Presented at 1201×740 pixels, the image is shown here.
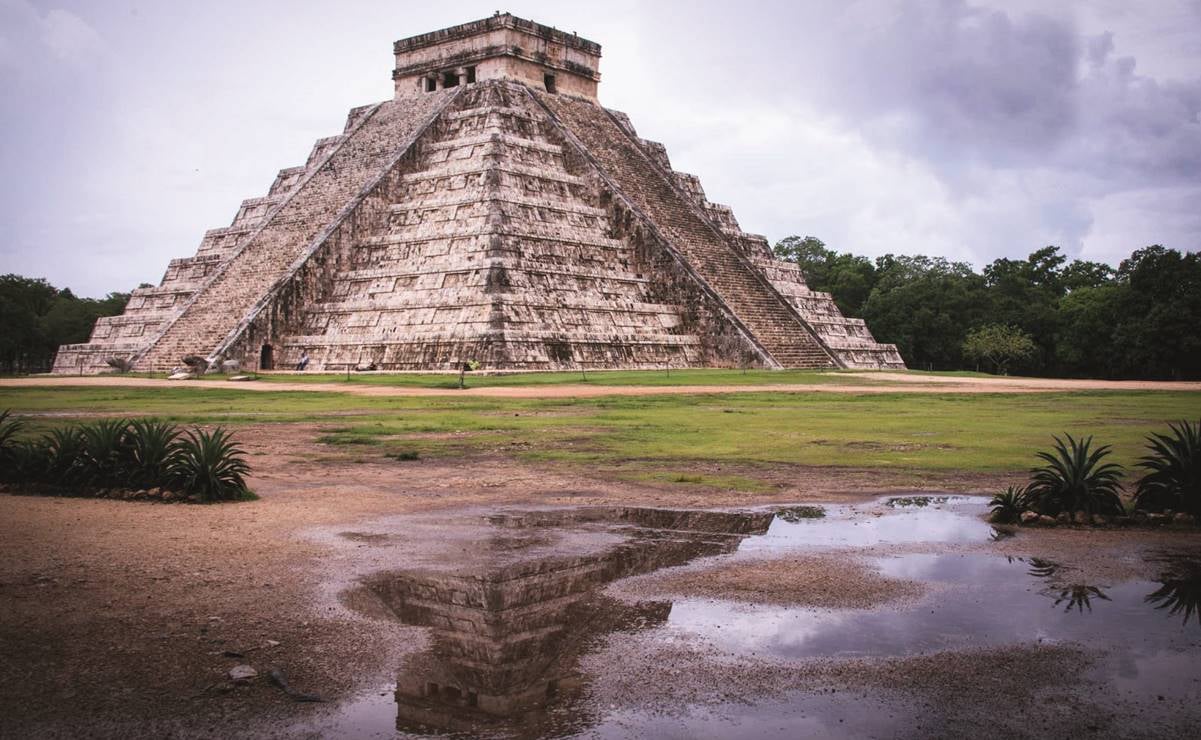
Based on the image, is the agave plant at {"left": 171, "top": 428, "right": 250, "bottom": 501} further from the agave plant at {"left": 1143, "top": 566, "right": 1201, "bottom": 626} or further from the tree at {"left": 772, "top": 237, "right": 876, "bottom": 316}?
the tree at {"left": 772, "top": 237, "right": 876, "bottom": 316}

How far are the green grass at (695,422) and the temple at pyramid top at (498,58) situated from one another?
75.7ft

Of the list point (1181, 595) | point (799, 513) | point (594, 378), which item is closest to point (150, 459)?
point (799, 513)

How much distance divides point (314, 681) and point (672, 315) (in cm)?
3314

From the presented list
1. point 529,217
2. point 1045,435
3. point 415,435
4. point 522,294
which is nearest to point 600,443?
point 415,435

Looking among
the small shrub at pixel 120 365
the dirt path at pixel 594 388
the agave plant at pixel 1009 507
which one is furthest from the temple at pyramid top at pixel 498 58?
the agave plant at pixel 1009 507

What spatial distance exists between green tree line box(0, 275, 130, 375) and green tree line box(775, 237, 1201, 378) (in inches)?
1890

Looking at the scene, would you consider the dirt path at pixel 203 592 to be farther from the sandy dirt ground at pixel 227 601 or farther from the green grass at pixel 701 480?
the green grass at pixel 701 480

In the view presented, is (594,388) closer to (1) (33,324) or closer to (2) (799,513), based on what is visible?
(2) (799,513)

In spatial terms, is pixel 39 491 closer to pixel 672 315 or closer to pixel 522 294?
pixel 522 294

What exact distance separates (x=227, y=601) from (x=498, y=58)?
130ft

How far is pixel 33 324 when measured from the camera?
62.2 m

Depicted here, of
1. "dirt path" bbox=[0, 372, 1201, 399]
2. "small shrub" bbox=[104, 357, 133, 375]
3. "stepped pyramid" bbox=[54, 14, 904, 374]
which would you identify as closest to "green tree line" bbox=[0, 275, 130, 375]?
"stepped pyramid" bbox=[54, 14, 904, 374]

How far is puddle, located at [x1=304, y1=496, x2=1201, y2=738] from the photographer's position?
4516mm

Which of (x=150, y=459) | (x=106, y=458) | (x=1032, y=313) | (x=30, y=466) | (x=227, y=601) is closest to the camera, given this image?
(x=227, y=601)
